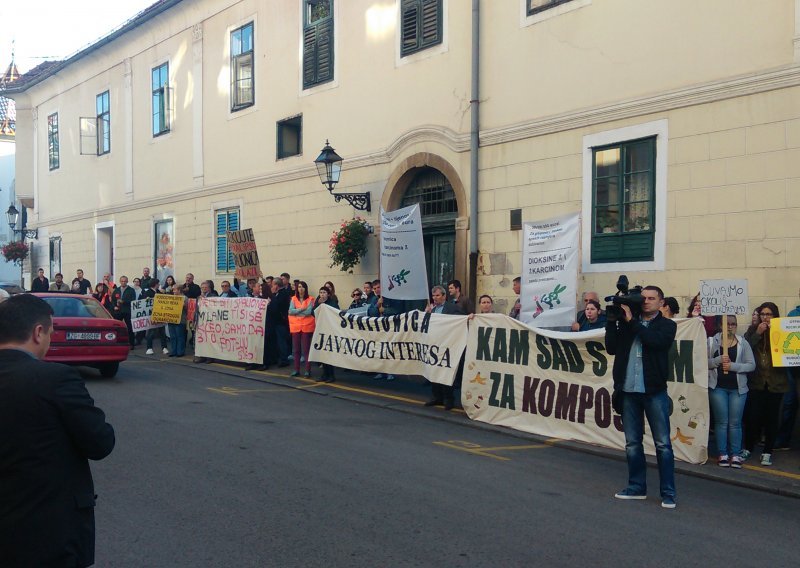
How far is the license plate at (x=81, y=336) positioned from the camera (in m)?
13.6

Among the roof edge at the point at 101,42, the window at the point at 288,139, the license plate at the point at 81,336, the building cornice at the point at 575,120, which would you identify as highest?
the roof edge at the point at 101,42

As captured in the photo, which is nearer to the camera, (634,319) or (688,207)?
(634,319)

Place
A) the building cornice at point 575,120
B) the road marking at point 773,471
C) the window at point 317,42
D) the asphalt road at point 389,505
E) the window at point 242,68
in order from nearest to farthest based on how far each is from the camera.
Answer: the asphalt road at point 389,505 < the road marking at point 773,471 < the building cornice at point 575,120 < the window at point 317,42 < the window at point 242,68

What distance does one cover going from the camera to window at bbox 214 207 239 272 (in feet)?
70.2

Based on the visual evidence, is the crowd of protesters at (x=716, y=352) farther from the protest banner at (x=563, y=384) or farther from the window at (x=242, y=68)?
the window at (x=242, y=68)

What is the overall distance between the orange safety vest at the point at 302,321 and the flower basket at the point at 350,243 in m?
1.88

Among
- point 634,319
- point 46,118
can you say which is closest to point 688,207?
point 634,319

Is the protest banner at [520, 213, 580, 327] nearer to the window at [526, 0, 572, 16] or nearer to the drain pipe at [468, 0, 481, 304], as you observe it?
the drain pipe at [468, 0, 481, 304]

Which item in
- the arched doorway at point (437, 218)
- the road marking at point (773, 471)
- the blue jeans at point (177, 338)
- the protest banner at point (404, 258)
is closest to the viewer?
the road marking at point (773, 471)

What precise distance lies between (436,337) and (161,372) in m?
6.35

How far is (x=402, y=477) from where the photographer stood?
768 cm

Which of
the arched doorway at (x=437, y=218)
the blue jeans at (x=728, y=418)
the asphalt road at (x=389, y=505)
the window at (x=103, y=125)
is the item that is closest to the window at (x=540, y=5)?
the arched doorway at (x=437, y=218)

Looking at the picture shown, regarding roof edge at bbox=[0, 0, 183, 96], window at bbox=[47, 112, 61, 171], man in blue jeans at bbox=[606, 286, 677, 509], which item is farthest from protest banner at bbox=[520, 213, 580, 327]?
window at bbox=[47, 112, 61, 171]

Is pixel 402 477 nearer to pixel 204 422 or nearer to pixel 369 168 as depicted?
pixel 204 422
